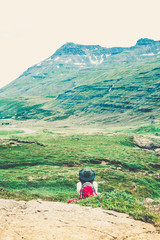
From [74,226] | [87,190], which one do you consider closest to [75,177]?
[87,190]

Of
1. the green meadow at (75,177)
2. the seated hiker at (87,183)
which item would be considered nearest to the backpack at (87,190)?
the seated hiker at (87,183)

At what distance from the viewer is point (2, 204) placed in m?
12.9

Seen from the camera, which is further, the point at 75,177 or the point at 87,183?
the point at 75,177

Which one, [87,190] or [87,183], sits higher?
[87,183]

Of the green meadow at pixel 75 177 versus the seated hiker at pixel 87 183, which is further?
the seated hiker at pixel 87 183

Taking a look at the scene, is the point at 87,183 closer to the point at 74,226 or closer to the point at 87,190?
the point at 87,190

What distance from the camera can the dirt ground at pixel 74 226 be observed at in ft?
25.0

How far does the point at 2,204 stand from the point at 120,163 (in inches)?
1707

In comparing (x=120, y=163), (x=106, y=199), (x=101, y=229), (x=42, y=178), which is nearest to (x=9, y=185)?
(x=42, y=178)

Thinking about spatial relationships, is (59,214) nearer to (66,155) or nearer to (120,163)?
(120,163)

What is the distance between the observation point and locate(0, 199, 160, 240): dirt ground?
761 cm

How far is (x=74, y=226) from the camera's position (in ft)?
28.3

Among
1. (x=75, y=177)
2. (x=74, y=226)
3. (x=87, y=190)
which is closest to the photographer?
(x=74, y=226)

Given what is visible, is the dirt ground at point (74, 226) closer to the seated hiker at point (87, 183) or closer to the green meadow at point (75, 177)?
the green meadow at point (75, 177)
